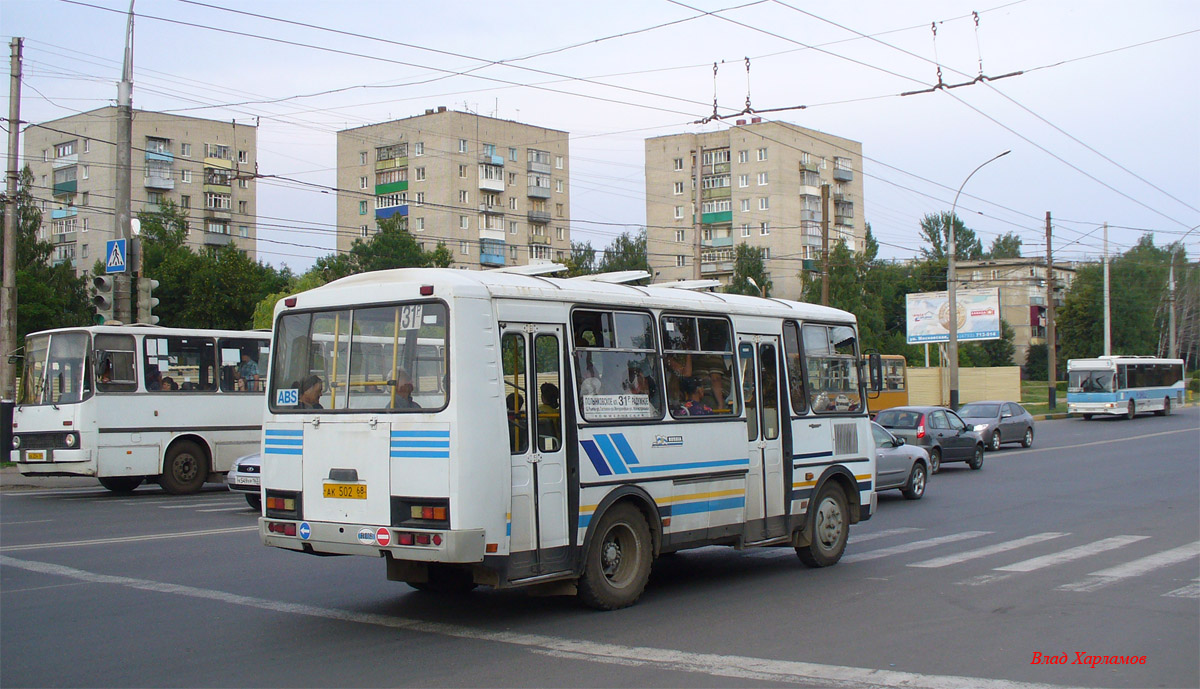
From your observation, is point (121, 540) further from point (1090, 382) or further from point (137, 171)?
point (137, 171)

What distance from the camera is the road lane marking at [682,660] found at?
6648mm

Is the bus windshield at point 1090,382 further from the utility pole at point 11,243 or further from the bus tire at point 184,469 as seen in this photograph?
the utility pole at point 11,243

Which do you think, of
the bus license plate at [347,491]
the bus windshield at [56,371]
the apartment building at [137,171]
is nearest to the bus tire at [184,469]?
the bus windshield at [56,371]

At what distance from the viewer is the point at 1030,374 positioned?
327 feet

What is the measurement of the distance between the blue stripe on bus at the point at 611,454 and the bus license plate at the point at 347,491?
6.36 ft

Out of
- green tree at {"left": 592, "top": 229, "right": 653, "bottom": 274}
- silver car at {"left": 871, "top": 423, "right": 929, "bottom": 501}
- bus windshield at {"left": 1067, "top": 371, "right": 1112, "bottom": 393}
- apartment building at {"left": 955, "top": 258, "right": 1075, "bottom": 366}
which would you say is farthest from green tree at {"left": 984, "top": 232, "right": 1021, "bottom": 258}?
silver car at {"left": 871, "top": 423, "right": 929, "bottom": 501}

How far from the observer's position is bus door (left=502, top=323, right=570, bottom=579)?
8.12m

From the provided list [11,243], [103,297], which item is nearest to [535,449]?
[103,297]

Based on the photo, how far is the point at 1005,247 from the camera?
129m

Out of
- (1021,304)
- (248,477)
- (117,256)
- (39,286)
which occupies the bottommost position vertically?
(248,477)

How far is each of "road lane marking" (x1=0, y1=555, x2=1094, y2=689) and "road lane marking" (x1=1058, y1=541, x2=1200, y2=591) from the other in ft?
13.4

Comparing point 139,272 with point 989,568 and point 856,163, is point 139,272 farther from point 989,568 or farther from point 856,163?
point 856,163

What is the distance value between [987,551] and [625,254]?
Answer: 86147 mm

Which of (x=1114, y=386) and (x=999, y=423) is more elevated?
(x=1114, y=386)
